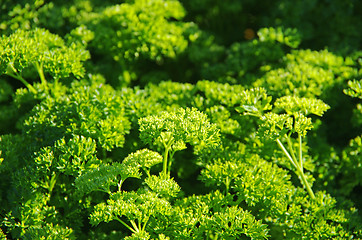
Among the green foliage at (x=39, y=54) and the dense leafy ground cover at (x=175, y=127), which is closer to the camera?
the dense leafy ground cover at (x=175, y=127)

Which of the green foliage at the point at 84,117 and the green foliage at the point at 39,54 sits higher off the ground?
the green foliage at the point at 39,54

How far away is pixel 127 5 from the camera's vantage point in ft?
8.91

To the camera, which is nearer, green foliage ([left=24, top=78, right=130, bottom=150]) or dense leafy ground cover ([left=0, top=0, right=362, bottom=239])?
dense leafy ground cover ([left=0, top=0, right=362, bottom=239])

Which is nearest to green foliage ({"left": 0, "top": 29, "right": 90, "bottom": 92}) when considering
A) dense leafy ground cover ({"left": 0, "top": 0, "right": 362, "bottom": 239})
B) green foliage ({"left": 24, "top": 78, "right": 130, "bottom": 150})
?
dense leafy ground cover ({"left": 0, "top": 0, "right": 362, "bottom": 239})

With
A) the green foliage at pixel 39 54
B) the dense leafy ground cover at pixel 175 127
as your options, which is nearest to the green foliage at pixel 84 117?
the dense leafy ground cover at pixel 175 127

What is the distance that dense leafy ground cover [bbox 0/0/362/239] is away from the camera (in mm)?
1829

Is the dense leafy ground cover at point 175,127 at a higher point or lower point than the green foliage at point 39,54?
lower

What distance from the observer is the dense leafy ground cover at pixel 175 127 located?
1.83 metres

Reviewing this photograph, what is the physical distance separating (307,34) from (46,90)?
2.02 m

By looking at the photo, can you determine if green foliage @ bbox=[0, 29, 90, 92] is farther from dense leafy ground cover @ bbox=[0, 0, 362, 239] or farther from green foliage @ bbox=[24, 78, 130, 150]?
green foliage @ bbox=[24, 78, 130, 150]

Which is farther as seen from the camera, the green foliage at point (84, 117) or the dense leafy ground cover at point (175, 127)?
the green foliage at point (84, 117)

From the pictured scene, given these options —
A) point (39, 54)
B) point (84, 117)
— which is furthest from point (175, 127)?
point (39, 54)

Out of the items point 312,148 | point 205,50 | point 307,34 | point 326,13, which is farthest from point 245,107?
point 326,13

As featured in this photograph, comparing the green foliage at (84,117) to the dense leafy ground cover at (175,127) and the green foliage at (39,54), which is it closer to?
the dense leafy ground cover at (175,127)
